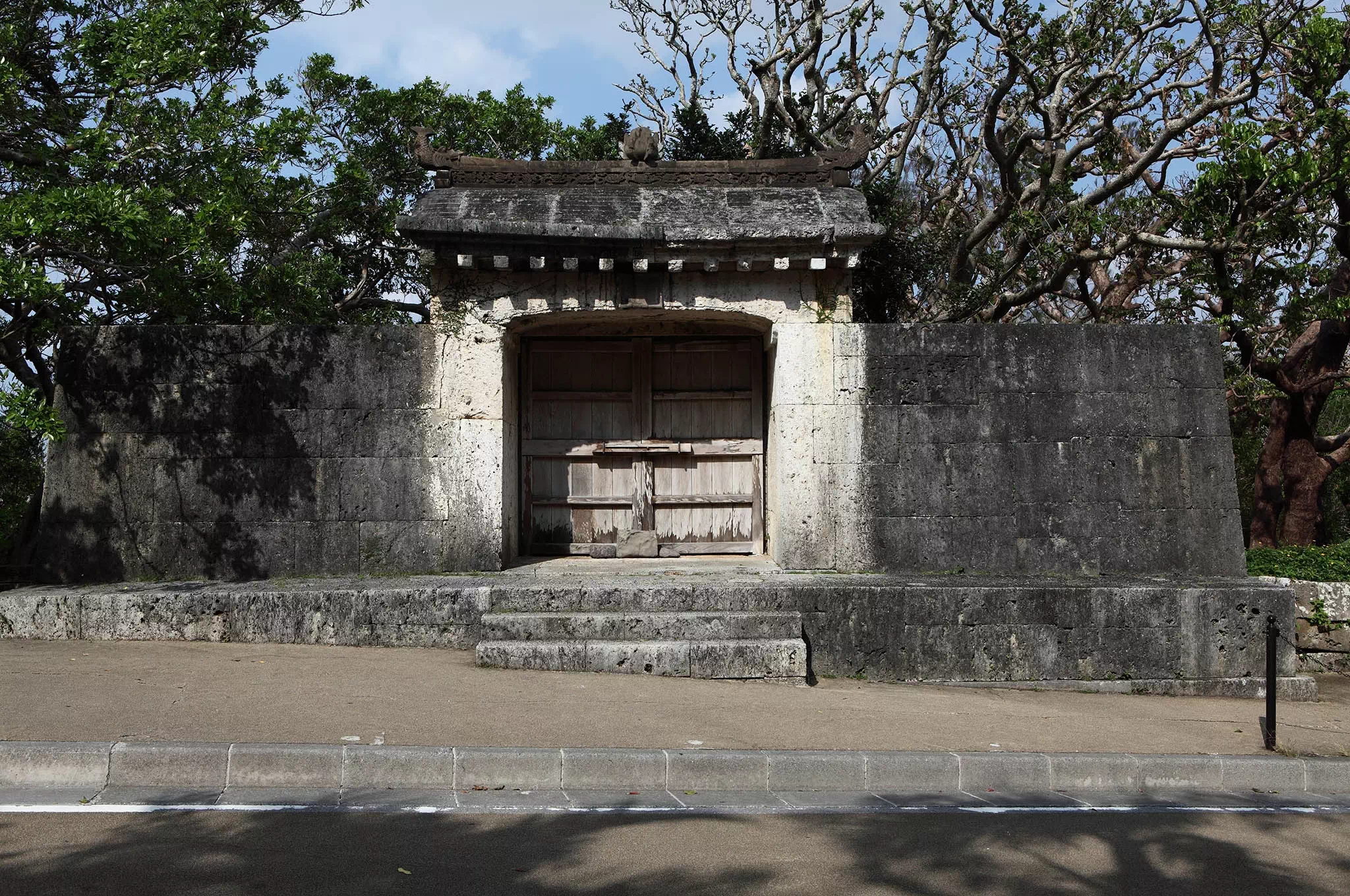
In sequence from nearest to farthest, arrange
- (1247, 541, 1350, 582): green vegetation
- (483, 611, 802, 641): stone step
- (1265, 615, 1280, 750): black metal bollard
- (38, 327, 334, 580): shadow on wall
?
1. (1265, 615, 1280, 750): black metal bollard
2. (483, 611, 802, 641): stone step
3. (38, 327, 334, 580): shadow on wall
4. (1247, 541, 1350, 582): green vegetation

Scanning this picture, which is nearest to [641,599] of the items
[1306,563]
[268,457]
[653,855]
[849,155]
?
[268,457]

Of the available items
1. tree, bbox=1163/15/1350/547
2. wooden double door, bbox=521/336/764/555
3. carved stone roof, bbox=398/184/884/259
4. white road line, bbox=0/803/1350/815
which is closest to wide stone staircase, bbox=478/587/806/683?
wooden double door, bbox=521/336/764/555

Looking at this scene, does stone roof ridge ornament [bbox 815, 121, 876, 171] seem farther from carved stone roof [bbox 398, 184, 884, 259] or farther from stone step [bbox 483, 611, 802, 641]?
stone step [bbox 483, 611, 802, 641]

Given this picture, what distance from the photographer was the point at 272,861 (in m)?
4.42

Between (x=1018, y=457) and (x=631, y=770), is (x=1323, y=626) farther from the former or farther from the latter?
(x=631, y=770)

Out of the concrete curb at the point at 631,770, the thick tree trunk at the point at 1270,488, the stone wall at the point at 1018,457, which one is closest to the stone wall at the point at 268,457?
the stone wall at the point at 1018,457

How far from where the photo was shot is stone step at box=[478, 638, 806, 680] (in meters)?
7.96

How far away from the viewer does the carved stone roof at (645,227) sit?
903 centimetres

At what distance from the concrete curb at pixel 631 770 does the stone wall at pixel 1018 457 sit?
313 centimetres

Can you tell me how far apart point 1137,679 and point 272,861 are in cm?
694

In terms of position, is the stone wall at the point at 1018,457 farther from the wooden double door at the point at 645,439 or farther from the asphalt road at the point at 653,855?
the asphalt road at the point at 653,855

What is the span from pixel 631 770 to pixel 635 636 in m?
2.44

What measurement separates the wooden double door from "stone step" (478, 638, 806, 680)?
108 inches

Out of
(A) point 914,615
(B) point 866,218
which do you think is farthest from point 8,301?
(A) point 914,615
